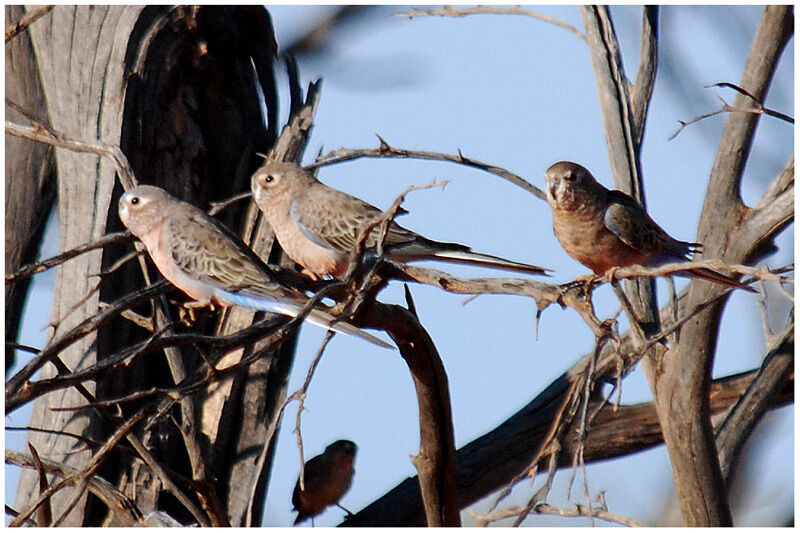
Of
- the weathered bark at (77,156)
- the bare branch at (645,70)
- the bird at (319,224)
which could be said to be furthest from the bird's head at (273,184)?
the bare branch at (645,70)

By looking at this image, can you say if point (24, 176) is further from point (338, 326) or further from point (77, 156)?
point (338, 326)

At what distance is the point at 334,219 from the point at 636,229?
1.79 meters

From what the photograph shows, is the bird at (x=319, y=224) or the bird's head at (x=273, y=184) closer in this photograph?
the bird at (x=319, y=224)

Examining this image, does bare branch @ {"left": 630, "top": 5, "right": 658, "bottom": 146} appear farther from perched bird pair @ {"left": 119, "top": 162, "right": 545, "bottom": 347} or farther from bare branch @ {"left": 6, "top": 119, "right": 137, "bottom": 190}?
bare branch @ {"left": 6, "top": 119, "right": 137, "bottom": 190}

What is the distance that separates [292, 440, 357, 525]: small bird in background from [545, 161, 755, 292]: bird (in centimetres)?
288

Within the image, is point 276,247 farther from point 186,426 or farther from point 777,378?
point 777,378

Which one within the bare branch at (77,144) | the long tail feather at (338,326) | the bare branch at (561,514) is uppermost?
the bare branch at (77,144)

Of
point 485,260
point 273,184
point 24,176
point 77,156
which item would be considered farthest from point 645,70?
point 24,176

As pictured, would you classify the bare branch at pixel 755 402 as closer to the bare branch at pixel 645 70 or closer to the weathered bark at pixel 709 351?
the weathered bark at pixel 709 351

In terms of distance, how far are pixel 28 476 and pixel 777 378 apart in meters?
4.57

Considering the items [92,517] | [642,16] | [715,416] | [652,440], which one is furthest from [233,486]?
[642,16]

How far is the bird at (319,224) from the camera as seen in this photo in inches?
231

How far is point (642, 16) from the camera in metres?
6.38

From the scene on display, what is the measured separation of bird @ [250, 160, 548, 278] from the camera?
19.2 ft
